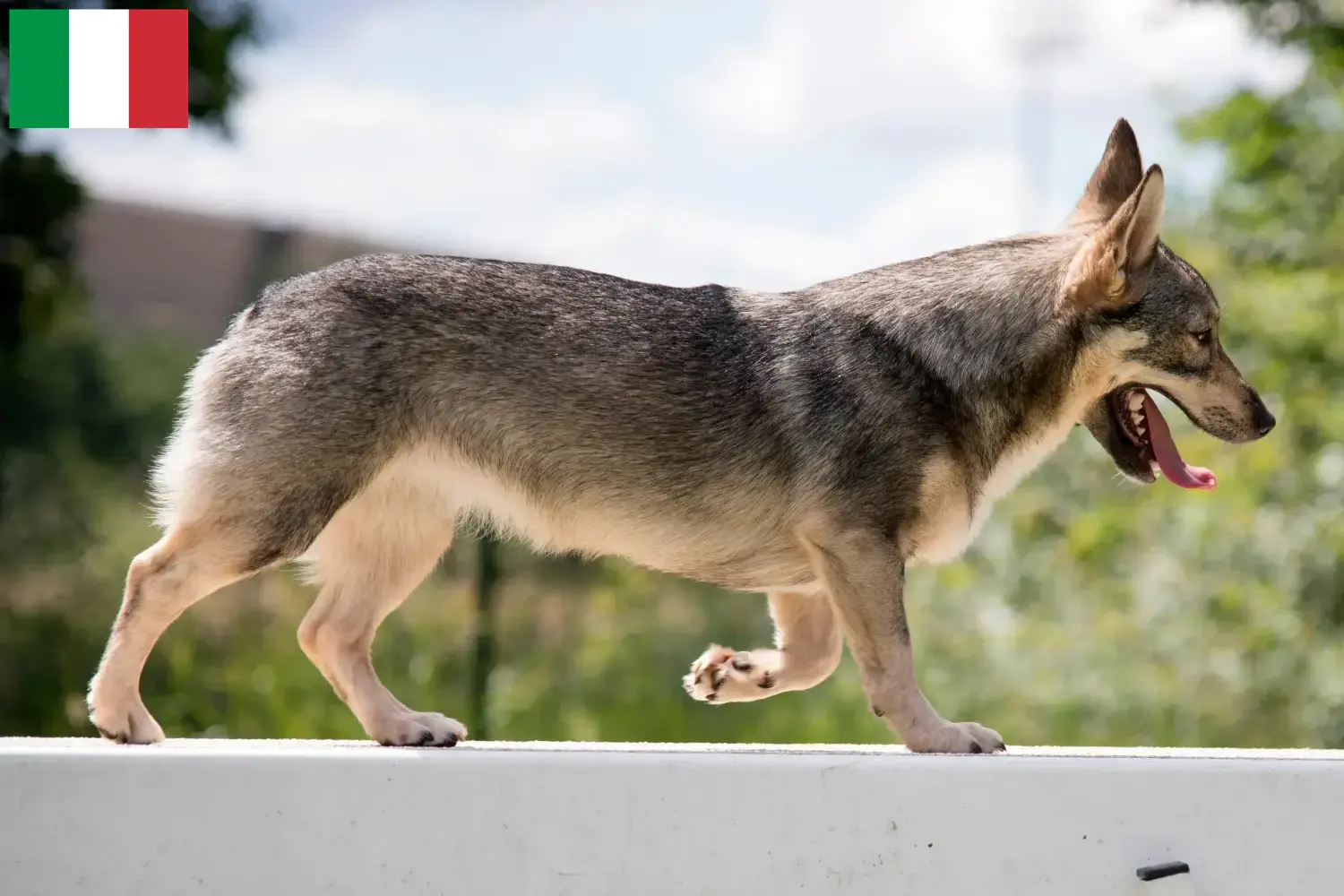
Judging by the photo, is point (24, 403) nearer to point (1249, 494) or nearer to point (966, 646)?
point (966, 646)

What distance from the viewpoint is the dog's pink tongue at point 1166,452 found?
15.9ft

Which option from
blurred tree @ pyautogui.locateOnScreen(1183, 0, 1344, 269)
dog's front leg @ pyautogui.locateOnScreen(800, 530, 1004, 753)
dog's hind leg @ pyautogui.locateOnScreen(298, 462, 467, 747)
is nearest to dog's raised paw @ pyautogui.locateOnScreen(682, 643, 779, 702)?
dog's front leg @ pyautogui.locateOnScreen(800, 530, 1004, 753)

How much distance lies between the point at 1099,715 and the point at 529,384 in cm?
641

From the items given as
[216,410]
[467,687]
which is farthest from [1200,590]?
[216,410]

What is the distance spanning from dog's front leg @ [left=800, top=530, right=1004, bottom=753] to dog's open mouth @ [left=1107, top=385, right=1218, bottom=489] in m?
0.93

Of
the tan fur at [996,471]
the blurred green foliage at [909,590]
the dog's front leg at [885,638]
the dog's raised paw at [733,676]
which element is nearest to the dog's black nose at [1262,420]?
the tan fur at [996,471]

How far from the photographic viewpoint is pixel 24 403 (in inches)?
411

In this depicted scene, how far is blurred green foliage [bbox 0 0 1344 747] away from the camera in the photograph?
910 centimetres

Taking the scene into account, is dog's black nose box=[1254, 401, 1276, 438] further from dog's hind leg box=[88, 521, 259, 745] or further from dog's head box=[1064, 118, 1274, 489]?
dog's hind leg box=[88, 521, 259, 745]

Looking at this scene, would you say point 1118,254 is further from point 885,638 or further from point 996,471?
point 885,638

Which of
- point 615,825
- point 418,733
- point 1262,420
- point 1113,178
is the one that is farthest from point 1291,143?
point 615,825

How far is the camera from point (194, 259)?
44.3 ft

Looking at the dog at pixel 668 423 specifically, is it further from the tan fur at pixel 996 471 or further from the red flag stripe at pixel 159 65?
the red flag stripe at pixel 159 65

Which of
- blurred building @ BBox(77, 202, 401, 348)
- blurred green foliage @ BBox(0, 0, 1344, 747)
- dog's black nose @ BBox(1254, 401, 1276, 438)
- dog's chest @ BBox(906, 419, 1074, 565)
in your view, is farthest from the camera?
blurred building @ BBox(77, 202, 401, 348)
